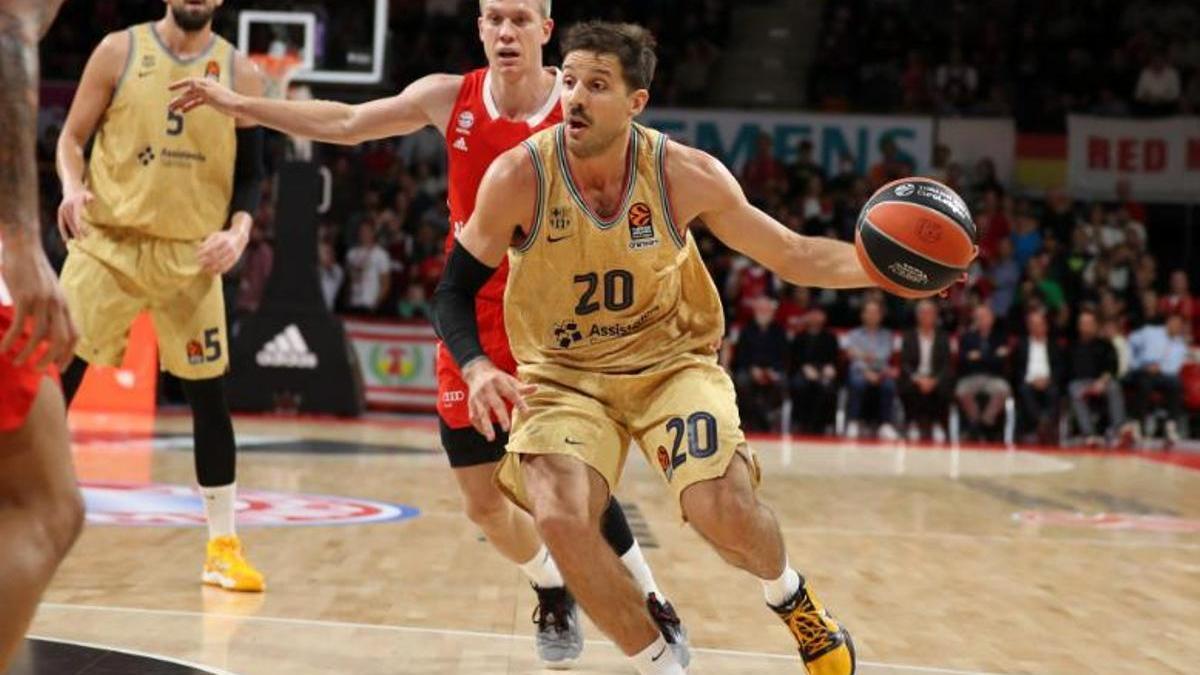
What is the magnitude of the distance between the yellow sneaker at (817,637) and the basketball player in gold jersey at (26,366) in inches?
83.0

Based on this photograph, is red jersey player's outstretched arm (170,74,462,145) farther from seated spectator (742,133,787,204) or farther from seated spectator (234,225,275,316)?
seated spectator (742,133,787,204)

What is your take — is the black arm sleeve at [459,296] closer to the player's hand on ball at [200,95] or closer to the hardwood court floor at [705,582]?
the hardwood court floor at [705,582]

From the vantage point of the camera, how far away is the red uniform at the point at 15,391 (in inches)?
123

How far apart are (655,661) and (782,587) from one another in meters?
0.48

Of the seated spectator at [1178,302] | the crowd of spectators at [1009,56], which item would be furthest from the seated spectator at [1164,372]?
the crowd of spectators at [1009,56]

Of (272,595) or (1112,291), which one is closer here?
(272,595)

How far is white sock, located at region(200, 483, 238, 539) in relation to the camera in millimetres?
6402

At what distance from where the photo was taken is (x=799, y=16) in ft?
75.7

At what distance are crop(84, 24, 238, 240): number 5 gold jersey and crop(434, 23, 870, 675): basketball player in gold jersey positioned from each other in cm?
192

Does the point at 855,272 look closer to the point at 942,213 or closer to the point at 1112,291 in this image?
the point at 942,213

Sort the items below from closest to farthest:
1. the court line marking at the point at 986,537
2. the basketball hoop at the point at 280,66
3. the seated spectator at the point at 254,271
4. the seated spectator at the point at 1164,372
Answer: the court line marking at the point at 986,537 → the basketball hoop at the point at 280,66 → the seated spectator at the point at 1164,372 → the seated spectator at the point at 254,271

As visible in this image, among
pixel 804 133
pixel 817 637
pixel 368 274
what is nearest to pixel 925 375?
pixel 804 133

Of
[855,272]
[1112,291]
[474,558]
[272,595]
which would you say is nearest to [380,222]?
[1112,291]

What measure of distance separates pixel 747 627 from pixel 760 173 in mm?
13385
